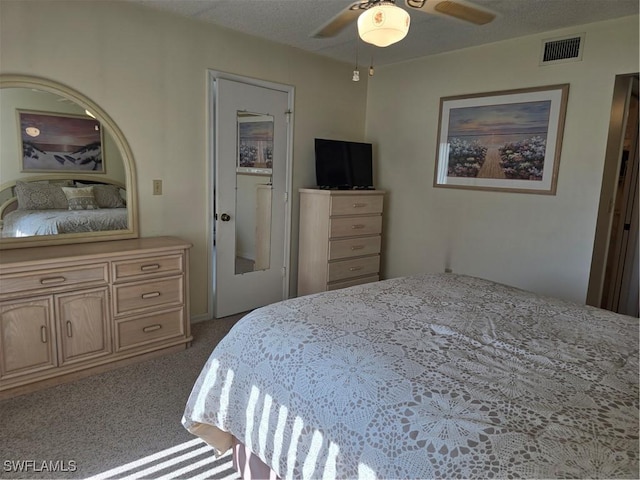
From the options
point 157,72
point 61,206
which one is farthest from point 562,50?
point 61,206

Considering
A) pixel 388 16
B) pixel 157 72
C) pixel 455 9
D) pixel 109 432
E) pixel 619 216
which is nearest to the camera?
pixel 388 16

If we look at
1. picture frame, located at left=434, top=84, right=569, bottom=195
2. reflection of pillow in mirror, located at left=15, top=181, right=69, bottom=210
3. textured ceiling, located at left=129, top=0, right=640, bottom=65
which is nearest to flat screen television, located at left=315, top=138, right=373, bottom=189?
picture frame, located at left=434, top=84, right=569, bottom=195

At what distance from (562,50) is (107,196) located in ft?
12.0

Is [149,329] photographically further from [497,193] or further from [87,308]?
[497,193]

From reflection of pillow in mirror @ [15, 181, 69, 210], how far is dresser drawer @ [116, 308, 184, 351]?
0.92 meters

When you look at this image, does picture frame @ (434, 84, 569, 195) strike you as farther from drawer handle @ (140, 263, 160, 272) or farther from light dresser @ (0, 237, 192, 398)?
drawer handle @ (140, 263, 160, 272)

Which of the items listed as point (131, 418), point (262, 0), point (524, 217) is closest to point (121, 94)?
point (262, 0)

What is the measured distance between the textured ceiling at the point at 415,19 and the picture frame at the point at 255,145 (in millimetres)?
727

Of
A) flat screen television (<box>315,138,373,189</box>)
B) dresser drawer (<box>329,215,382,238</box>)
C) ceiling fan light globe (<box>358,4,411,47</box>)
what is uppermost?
ceiling fan light globe (<box>358,4,411,47</box>)

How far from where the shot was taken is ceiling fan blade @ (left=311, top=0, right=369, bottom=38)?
204cm

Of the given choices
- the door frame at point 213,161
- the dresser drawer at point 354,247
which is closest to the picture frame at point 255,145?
the door frame at point 213,161

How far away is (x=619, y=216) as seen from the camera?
3598mm

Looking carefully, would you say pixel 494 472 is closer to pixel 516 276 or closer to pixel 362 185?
pixel 516 276

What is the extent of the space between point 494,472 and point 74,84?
10.4 ft
